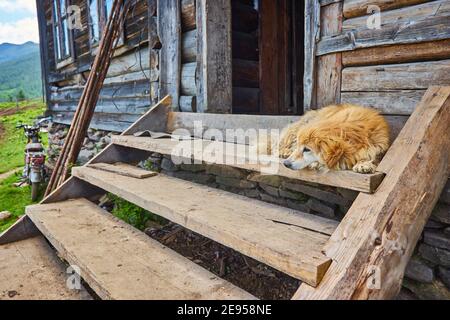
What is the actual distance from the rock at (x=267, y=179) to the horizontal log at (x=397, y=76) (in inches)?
33.5

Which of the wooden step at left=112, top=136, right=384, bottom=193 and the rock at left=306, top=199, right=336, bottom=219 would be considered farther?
the rock at left=306, top=199, right=336, bottom=219

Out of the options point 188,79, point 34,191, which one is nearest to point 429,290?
point 188,79

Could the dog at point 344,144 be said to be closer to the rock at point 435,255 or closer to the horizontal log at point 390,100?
the horizontal log at point 390,100

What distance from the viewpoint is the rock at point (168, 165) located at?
3498 mm

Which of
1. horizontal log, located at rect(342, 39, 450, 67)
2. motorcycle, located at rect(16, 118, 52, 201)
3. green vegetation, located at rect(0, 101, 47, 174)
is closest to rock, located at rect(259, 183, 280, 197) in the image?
Answer: horizontal log, located at rect(342, 39, 450, 67)

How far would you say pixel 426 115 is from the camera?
1.41m

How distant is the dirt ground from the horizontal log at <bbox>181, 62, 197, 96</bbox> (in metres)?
1.30

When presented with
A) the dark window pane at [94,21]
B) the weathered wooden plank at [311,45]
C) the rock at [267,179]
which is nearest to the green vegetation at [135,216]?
the rock at [267,179]

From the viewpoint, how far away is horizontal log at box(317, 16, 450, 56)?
5.62 feet

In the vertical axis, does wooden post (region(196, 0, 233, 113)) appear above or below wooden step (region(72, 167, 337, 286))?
above

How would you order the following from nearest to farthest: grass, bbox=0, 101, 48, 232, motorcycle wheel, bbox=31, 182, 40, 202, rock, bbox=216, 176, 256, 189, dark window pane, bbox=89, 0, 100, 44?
rock, bbox=216, 176, 256, 189 → grass, bbox=0, 101, 48, 232 → motorcycle wheel, bbox=31, 182, 40, 202 → dark window pane, bbox=89, 0, 100, 44

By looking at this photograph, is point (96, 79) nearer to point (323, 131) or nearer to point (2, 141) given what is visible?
point (323, 131)

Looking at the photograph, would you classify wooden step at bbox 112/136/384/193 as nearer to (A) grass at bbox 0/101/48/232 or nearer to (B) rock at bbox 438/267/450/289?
(B) rock at bbox 438/267/450/289

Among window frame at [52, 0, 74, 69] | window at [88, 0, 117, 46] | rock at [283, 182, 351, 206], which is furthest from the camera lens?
window frame at [52, 0, 74, 69]
